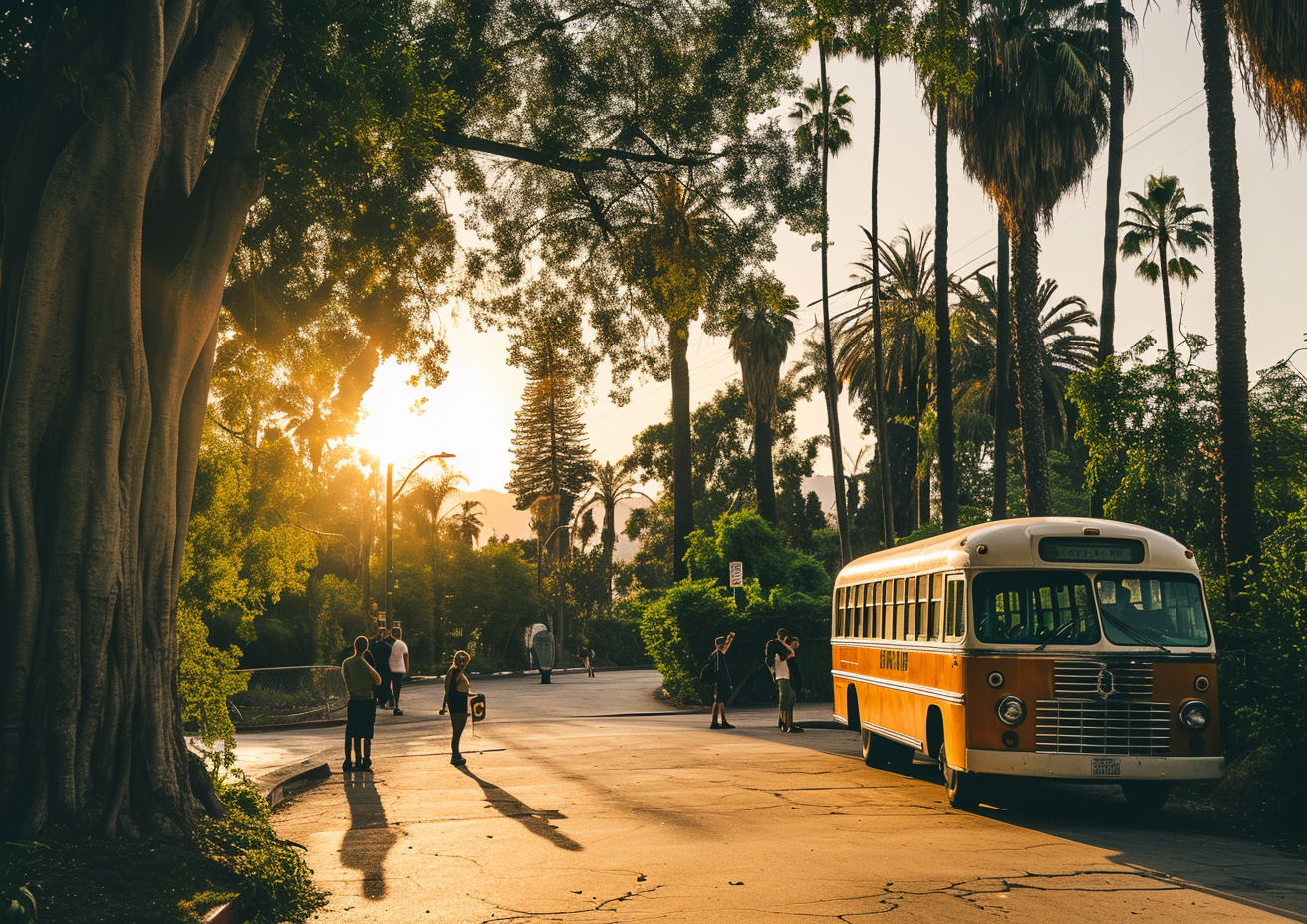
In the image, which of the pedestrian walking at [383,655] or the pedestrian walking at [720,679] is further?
the pedestrian walking at [383,655]

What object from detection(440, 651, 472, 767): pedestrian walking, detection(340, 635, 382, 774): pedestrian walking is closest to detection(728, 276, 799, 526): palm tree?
detection(440, 651, 472, 767): pedestrian walking

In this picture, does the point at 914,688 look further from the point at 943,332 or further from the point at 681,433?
the point at 681,433

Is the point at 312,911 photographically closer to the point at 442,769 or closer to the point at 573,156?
the point at 442,769

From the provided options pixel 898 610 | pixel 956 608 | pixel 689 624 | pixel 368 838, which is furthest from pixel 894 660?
pixel 689 624

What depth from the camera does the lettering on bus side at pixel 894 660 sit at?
563 inches

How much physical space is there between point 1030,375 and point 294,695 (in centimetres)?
1831

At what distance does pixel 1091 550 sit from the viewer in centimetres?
1167

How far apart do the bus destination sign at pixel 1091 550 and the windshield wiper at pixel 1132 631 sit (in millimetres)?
565

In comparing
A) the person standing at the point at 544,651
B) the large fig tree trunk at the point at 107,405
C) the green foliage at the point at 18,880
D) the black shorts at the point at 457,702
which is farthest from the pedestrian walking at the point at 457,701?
the person standing at the point at 544,651

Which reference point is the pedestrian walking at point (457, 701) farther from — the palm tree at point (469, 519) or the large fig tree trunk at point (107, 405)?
the palm tree at point (469, 519)

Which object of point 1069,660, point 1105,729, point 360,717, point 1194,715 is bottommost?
point 360,717

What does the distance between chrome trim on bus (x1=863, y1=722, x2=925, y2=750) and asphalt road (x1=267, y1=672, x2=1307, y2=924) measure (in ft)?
1.74

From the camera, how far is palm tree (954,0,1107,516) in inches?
989

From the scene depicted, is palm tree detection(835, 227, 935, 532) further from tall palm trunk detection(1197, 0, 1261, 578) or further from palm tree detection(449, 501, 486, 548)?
palm tree detection(449, 501, 486, 548)
